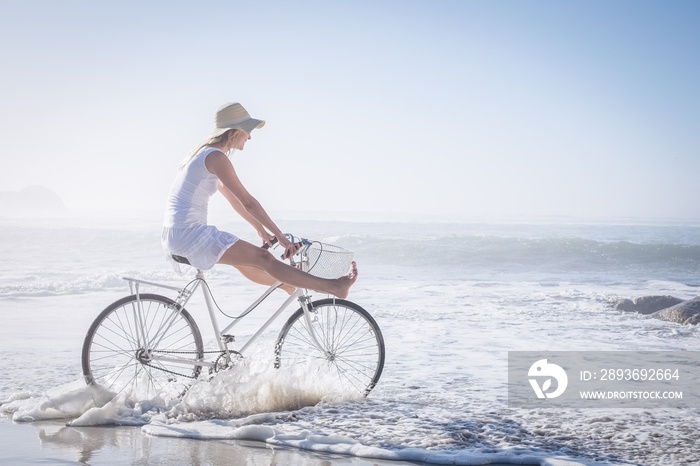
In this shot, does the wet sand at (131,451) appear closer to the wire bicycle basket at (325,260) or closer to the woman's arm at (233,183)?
the wire bicycle basket at (325,260)

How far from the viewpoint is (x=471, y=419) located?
4.75 metres

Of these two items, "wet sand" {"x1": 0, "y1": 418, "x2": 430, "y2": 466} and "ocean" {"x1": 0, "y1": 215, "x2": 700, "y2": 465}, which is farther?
"ocean" {"x1": 0, "y1": 215, "x2": 700, "y2": 465}

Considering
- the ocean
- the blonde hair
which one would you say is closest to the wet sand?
the ocean

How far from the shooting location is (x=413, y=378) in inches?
240

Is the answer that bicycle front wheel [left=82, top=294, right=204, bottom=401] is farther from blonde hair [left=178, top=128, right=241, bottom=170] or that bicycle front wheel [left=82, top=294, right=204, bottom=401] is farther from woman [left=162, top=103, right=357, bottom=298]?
blonde hair [left=178, top=128, right=241, bottom=170]

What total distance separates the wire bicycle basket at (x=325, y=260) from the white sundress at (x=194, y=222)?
20.7 inches

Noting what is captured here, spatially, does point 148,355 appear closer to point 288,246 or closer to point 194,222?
point 194,222

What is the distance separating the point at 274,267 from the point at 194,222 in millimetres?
581

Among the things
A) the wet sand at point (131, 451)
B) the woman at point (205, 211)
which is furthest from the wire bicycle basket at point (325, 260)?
the wet sand at point (131, 451)

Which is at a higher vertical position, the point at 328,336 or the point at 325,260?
the point at 325,260

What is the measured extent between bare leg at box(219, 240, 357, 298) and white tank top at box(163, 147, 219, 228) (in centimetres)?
29

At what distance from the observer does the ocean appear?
13.6ft

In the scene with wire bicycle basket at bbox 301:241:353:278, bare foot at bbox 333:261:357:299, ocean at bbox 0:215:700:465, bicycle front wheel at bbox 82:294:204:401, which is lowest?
ocean at bbox 0:215:700:465

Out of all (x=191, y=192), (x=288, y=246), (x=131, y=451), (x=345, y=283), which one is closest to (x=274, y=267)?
(x=288, y=246)
